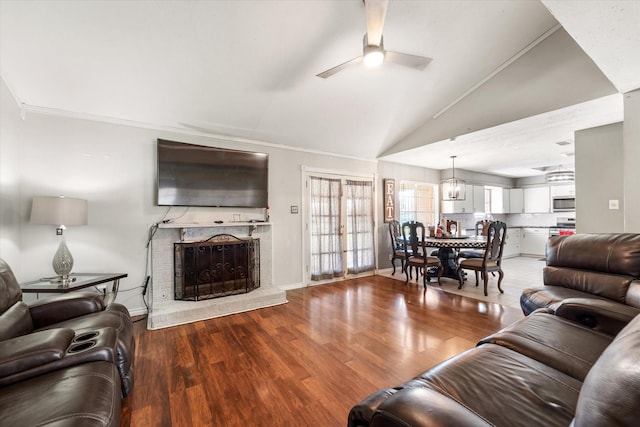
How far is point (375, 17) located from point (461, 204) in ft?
19.5

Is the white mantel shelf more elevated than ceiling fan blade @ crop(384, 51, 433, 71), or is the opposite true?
ceiling fan blade @ crop(384, 51, 433, 71)

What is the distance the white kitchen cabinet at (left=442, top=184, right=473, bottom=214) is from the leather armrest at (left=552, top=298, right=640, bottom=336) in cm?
526

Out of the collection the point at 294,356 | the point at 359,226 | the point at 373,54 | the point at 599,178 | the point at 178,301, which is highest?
the point at 373,54

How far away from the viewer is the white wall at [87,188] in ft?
8.41

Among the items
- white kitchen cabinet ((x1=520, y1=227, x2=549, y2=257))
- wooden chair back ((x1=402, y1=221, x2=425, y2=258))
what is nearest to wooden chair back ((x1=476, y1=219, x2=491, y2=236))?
wooden chair back ((x1=402, y1=221, x2=425, y2=258))

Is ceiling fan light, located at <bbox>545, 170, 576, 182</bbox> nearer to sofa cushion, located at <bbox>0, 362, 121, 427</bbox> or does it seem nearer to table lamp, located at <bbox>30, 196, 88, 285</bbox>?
sofa cushion, located at <bbox>0, 362, 121, 427</bbox>

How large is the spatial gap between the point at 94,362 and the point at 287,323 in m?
1.92

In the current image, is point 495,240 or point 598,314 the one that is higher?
point 495,240

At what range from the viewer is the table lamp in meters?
2.41

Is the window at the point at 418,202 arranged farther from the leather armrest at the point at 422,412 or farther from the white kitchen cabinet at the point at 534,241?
the leather armrest at the point at 422,412

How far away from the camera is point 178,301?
3.28 m

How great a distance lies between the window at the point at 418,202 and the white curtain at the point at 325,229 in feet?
6.11

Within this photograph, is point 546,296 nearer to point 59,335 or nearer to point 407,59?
point 407,59

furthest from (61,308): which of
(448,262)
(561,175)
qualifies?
(561,175)
